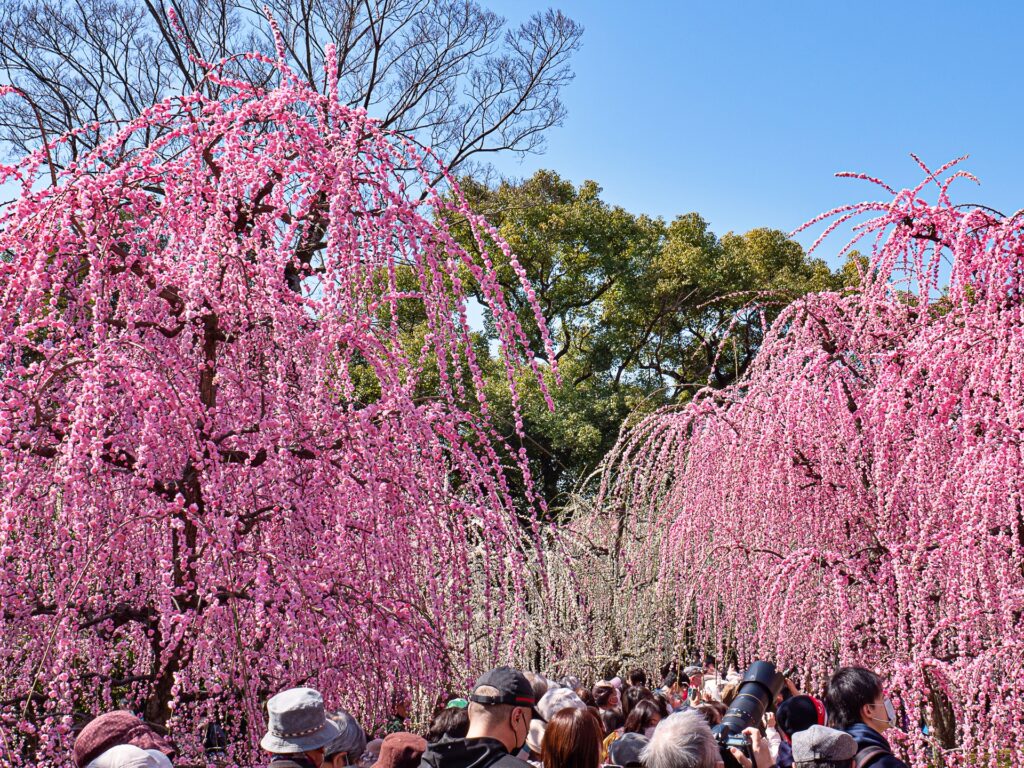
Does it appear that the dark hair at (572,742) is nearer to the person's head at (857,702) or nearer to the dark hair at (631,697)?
the person's head at (857,702)

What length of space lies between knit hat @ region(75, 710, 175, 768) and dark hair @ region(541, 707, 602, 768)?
1103mm

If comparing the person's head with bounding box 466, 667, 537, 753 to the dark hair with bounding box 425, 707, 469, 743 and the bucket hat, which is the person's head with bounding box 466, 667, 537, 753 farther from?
the dark hair with bounding box 425, 707, 469, 743

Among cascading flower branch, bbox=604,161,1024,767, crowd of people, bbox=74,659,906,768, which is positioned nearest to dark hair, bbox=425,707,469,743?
crowd of people, bbox=74,659,906,768

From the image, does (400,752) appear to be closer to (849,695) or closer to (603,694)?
(849,695)

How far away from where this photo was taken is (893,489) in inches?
181

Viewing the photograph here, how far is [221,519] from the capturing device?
115 inches

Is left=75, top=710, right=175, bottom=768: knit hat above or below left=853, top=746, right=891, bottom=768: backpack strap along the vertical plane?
above

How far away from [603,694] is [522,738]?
2818 mm

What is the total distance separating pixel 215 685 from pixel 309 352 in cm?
116

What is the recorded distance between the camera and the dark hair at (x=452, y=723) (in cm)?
322

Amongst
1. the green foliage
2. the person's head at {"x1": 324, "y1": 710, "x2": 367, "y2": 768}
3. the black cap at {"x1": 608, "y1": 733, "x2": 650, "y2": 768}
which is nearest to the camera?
the person's head at {"x1": 324, "y1": 710, "x2": 367, "y2": 768}

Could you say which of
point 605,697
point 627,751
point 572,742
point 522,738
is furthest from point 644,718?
point 522,738

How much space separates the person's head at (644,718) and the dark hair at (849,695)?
1192 millimetres

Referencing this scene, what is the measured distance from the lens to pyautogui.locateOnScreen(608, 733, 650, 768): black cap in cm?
306
